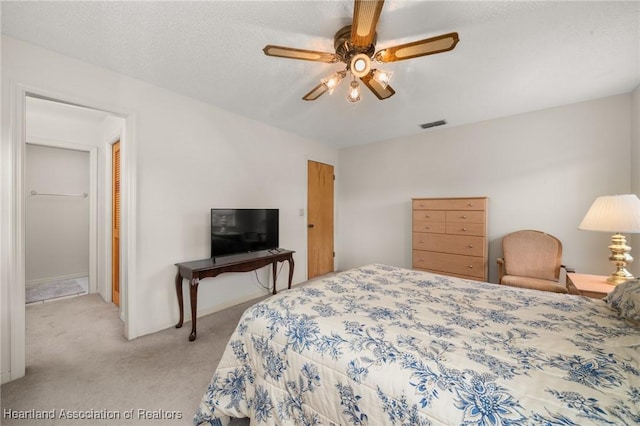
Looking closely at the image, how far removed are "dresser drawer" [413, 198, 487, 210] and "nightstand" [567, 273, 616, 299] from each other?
112cm

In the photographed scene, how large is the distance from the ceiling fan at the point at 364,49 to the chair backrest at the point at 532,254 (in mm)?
2637

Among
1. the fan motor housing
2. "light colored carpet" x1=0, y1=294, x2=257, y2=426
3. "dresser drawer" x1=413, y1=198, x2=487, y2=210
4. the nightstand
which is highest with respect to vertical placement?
the fan motor housing

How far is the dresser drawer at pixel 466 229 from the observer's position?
3166 millimetres

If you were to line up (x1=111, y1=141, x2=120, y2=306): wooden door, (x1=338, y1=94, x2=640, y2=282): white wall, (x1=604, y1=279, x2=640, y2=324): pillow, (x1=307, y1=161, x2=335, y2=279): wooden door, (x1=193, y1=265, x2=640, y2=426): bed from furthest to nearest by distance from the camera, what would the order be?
1. (x1=307, y1=161, x2=335, y2=279): wooden door
2. (x1=111, y1=141, x2=120, y2=306): wooden door
3. (x1=338, y1=94, x2=640, y2=282): white wall
4. (x1=604, y1=279, x2=640, y2=324): pillow
5. (x1=193, y1=265, x2=640, y2=426): bed

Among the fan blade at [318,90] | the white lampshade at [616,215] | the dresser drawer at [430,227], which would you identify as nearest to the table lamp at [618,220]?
the white lampshade at [616,215]

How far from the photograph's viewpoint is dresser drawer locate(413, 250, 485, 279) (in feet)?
10.4

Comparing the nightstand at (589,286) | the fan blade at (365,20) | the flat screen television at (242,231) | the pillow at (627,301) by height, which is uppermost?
the fan blade at (365,20)

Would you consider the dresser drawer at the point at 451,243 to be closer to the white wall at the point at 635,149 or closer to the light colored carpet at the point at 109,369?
the white wall at the point at 635,149

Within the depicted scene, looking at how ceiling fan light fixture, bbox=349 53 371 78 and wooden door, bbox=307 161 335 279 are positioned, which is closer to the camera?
ceiling fan light fixture, bbox=349 53 371 78

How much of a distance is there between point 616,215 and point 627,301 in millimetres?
1292

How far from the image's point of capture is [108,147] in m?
3.24

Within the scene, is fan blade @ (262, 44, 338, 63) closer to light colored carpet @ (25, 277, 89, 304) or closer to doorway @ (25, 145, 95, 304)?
doorway @ (25, 145, 95, 304)

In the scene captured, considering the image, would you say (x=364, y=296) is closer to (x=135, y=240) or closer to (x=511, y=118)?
(x=135, y=240)

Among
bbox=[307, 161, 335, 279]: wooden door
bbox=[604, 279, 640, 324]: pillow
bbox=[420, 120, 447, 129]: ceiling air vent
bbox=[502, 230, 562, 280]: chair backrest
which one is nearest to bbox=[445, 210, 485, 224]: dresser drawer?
bbox=[502, 230, 562, 280]: chair backrest
